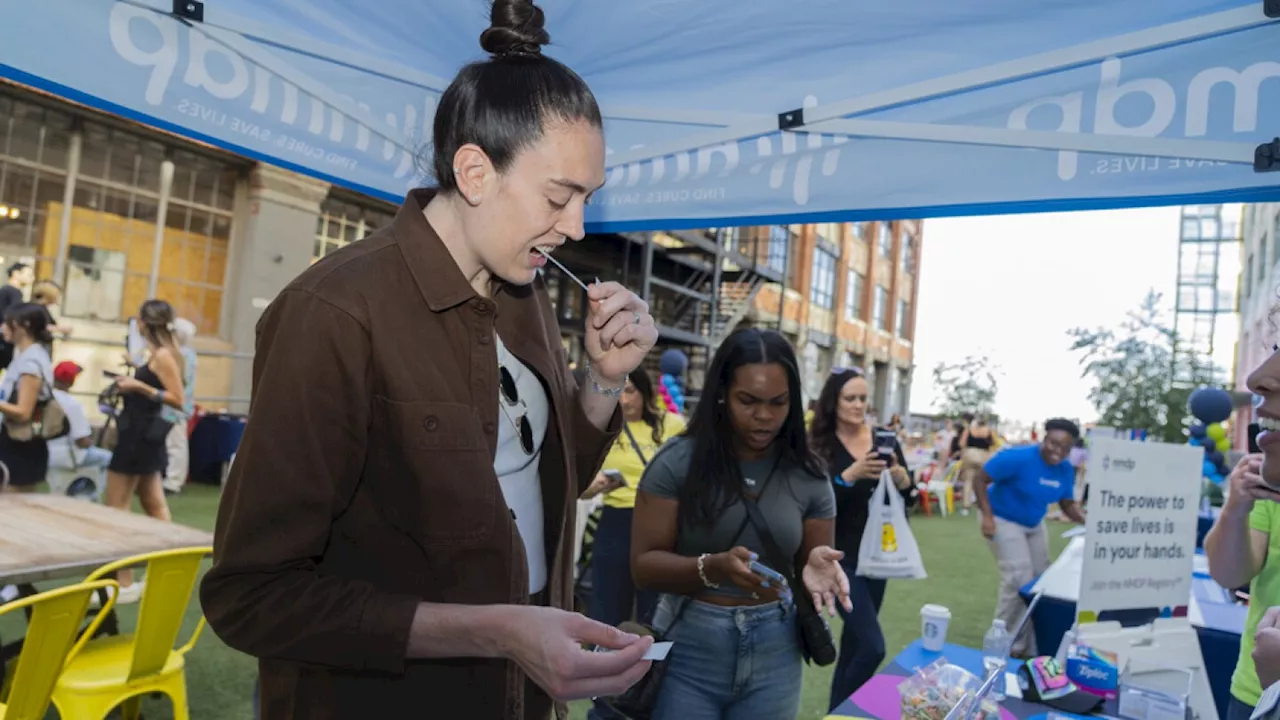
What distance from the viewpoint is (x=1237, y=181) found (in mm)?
1979

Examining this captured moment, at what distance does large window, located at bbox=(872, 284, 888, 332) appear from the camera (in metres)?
37.2

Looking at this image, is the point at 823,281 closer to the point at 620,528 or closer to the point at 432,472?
the point at 620,528

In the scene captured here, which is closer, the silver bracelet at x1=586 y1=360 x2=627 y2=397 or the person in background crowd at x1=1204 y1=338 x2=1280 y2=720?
the silver bracelet at x1=586 y1=360 x2=627 y2=397

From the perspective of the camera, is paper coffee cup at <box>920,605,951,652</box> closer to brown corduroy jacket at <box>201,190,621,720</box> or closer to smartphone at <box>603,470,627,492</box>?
brown corduroy jacket at <box>201,190,621,720</box>

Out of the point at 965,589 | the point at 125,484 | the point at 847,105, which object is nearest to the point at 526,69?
the point at 847,105

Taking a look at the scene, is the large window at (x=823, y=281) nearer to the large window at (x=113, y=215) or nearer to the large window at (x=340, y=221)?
the large window at (x=340, y=221)

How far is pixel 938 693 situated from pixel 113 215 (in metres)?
12.8

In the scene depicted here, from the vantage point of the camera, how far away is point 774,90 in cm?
259

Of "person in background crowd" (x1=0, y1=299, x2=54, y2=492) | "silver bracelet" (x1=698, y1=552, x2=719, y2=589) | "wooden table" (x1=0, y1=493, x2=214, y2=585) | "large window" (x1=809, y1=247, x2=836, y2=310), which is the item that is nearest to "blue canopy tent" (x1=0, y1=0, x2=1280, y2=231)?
"silver bracelet" (x1=698, y1=552, x2=719, y2=589)

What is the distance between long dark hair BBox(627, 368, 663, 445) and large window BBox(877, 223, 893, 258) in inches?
1286

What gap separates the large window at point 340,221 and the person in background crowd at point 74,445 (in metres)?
7.10

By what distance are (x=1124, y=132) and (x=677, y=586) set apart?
6.32 feet

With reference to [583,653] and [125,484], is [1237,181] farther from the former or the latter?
[125,484]

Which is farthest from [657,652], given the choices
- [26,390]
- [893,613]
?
[893,613]
